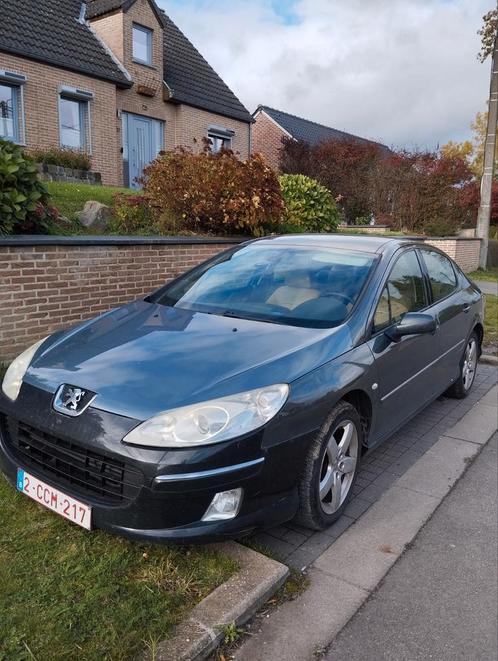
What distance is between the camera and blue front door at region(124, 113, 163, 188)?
17547mm

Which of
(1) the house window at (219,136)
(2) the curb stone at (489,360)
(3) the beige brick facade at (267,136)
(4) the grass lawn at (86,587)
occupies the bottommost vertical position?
(4) the grass lawn at (86,587)

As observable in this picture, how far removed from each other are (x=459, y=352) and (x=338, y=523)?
249 cm

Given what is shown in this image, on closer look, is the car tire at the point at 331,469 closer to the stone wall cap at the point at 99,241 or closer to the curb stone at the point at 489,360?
the stone wall cap at the point at 99,241

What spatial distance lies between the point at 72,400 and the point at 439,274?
3.40 meters

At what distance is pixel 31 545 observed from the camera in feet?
8.45

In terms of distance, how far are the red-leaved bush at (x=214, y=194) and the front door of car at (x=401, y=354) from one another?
350 centimetres

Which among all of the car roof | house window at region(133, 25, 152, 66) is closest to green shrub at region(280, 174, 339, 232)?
the car roof

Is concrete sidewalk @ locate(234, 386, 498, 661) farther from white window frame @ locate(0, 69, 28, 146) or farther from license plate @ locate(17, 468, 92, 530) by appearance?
white window frame @ locate(0, 69, 28, 146)

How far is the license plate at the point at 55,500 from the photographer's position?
2427mm

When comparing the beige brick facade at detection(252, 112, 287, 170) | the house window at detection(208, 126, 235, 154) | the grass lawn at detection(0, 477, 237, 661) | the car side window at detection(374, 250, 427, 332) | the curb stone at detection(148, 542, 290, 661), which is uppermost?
the beige brick facade at detection(252, 112, 287, 170)

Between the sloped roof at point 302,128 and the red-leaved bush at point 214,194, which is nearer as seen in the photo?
the red-leaved bush at point 214,194

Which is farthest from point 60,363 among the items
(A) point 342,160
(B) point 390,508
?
Result: (A) point 342,160

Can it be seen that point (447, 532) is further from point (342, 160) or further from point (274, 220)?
point (342, 160)

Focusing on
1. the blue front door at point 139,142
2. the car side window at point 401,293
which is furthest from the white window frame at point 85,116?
the car side window at point 401,293
